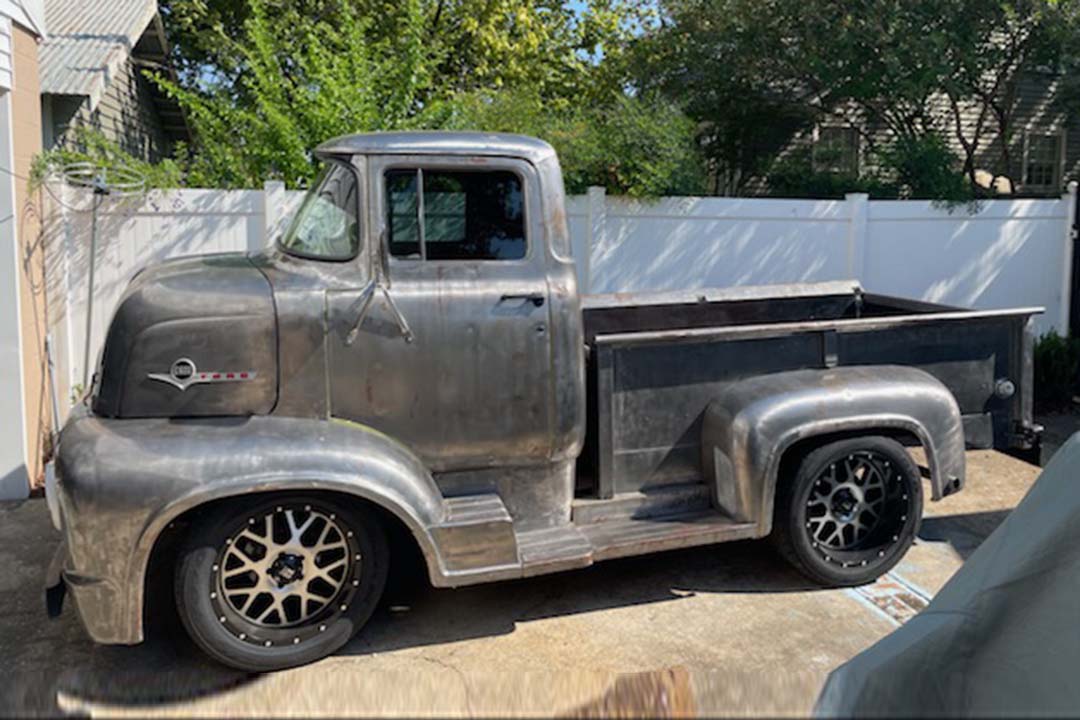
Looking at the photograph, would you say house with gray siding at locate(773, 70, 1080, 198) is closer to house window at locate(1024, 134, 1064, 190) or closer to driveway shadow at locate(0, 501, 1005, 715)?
house window at locate(1024, 134, 1064, 190)

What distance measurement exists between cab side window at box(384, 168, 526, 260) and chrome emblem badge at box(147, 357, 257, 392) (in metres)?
0.98

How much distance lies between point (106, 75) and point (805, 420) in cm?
809

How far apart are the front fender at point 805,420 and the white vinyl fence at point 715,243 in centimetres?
367

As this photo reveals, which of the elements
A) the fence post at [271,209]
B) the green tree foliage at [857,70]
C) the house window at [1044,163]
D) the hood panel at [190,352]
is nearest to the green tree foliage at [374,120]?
the fence post at [271,209]

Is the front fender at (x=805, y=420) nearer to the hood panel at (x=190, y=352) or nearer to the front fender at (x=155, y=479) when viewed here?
the front fender at (x=155, y=479)

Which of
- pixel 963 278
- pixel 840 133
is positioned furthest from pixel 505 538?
pixel 840 133

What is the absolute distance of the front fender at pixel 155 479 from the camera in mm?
3467

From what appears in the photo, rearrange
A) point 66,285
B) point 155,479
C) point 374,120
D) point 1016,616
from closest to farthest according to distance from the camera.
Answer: point 1016,616
point 155,479
point 66,285
point 374,120

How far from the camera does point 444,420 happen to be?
414 cm

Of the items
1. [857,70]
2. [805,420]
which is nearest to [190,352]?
[805,420]

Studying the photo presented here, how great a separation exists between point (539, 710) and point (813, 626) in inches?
139

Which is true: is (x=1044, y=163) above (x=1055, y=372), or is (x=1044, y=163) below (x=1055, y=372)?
above

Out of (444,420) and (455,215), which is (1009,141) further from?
(444,420)

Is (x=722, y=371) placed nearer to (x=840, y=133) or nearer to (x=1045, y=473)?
(x=1045, y=473)
